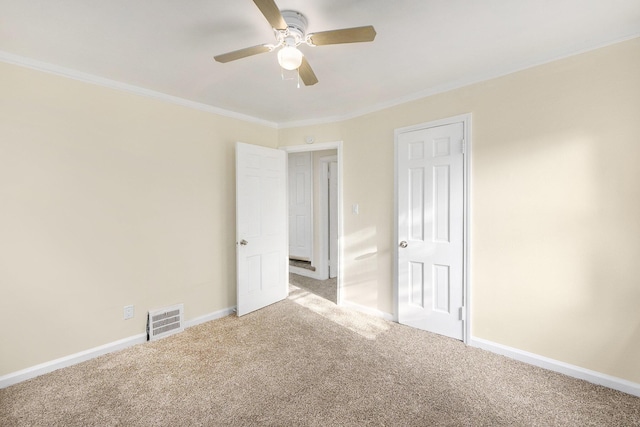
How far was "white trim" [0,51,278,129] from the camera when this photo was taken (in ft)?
6.98

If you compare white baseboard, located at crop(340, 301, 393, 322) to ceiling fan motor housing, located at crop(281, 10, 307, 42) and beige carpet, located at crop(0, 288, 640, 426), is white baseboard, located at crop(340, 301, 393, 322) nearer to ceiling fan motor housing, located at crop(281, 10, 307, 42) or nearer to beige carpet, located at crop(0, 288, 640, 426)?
beige carpet, located at crop(0, 288, 640, 426)

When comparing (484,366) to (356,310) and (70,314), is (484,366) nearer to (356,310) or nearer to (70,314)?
(356,310)

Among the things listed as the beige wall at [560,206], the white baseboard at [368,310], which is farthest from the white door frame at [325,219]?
the beige wall at [560,206]

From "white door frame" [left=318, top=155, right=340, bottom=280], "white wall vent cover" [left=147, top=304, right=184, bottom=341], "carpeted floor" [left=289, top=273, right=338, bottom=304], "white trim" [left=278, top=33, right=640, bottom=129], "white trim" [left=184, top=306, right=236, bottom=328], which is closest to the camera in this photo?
"white trim" [left=278, top=33, right=640, bottom=129]

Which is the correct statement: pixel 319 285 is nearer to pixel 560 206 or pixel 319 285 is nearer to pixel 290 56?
pixel 560 206

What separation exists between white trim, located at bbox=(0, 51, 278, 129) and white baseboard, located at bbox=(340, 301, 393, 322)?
266cm

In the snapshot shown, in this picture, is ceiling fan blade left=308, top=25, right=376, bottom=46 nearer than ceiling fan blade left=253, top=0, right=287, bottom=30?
No

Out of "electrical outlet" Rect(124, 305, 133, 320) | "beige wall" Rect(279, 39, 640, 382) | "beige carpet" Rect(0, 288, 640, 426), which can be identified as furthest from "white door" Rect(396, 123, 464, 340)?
"electrical outlet" Rect(124, 305, 133, 320)

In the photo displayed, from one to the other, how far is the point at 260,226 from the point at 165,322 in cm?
141

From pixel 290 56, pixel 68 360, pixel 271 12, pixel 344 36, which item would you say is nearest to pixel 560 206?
pixel 344 36

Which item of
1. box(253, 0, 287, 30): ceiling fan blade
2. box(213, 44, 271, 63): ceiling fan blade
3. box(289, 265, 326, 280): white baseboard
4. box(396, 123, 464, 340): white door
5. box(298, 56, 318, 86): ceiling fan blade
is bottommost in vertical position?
box(289, 265, 326, 280): white baseboard

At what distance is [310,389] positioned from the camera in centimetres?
204

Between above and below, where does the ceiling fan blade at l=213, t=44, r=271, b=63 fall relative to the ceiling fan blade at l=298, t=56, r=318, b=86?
above

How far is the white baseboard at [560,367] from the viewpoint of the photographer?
195 cm
